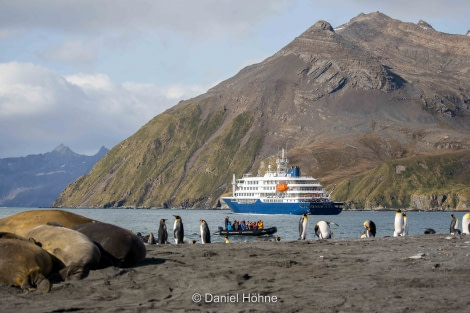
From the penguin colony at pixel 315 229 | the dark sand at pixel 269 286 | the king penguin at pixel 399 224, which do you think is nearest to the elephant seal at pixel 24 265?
the dark sand at pixel 269 286

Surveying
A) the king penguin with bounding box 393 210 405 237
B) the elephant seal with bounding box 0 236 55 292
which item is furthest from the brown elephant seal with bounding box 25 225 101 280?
the king penguin with bounding box 393 210 405 237

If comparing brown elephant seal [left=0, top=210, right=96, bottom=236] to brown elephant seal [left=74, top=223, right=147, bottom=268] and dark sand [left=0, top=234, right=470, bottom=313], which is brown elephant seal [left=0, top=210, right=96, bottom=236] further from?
dark sand [left=0, top=234, right=470, bottom=313]

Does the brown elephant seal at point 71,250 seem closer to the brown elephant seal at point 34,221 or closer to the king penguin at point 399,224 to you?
the brown elephant seal at point 34,221

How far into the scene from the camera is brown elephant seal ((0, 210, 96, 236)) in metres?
22.7

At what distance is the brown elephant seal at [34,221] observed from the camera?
2273 centimetres

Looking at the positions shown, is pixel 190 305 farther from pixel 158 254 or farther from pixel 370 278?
pixel 158 254

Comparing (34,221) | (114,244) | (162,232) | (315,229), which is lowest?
(162,232)

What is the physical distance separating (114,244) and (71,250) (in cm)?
186

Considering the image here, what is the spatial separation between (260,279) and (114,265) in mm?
4601

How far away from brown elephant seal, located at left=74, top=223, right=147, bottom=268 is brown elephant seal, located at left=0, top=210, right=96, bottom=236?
128 cm

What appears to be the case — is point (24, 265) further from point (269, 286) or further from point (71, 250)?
point (269, 286)

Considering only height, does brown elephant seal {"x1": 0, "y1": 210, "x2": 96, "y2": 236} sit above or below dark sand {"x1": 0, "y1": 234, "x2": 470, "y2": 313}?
above

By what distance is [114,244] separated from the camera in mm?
21484

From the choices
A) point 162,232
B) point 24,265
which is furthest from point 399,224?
point 24,265
